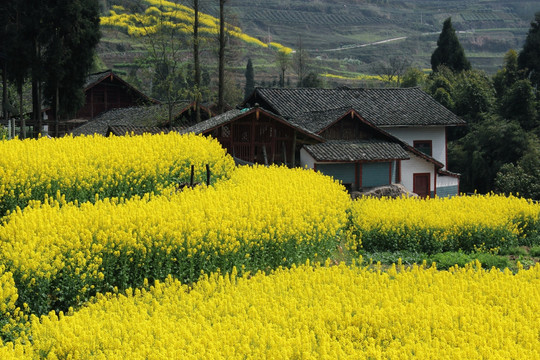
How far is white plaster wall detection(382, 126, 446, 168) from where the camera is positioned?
3954 cm

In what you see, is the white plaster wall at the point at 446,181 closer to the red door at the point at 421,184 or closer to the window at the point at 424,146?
the red door at the point at 421,184

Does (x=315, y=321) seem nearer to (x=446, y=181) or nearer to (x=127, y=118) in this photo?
(x=446, y=181)

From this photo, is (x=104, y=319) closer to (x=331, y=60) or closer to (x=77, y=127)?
(x=77, y=127)

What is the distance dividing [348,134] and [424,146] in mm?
10624

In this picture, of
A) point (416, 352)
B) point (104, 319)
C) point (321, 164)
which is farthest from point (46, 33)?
point (416, 352)

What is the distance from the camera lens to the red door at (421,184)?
115 feet

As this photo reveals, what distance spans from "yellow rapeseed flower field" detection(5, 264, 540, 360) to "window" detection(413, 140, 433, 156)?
30025 millimetres

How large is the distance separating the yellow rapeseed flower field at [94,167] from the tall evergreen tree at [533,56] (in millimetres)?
41925

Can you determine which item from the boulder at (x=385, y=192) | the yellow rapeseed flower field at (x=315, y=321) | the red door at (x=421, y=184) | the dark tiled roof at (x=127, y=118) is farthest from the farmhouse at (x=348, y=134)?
the yellow rapeseed flower field at (x=315, y=321)

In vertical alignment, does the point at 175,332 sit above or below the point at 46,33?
below

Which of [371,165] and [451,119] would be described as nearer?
[371,165]

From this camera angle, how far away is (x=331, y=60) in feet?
544

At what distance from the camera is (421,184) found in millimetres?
35406

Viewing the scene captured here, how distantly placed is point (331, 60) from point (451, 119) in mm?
128708
